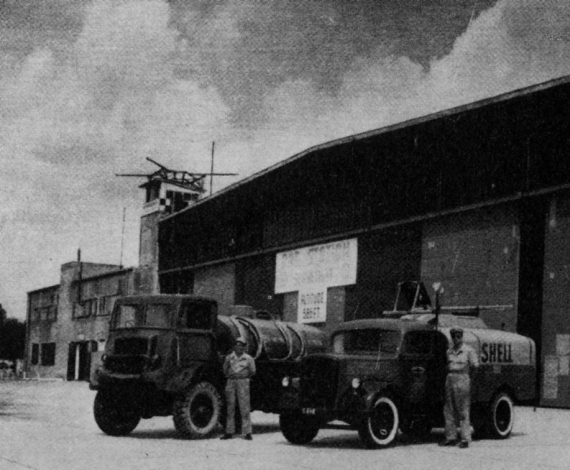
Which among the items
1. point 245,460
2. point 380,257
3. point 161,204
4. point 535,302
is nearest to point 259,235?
point 380,257

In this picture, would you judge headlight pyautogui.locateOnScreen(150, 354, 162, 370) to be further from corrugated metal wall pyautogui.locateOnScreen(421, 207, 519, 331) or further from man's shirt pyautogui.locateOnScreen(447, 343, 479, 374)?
corrugated metal wall pyautogui.locateOnScreen(421, 207, 519, 331)

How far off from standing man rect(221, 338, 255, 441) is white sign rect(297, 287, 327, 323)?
57.0 ft

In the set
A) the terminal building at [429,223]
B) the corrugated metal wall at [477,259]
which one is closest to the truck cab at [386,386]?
the terminal building at [429,223]

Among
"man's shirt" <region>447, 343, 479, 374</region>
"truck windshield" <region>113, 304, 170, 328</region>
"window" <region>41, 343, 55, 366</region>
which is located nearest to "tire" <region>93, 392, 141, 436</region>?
"truck windshield" <region>113, 304, 170, 328</region>

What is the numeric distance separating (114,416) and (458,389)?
593 cm

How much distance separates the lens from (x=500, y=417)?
15.1 meters

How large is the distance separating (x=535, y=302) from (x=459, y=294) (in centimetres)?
278

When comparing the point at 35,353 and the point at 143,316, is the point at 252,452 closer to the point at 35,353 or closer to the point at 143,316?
the point at 143,316

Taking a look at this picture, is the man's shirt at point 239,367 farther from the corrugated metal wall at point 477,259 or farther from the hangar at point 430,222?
the corrugated metal wall at point 477,259

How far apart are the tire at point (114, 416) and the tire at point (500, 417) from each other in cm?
596

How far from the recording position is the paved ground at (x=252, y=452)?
36.0 ft

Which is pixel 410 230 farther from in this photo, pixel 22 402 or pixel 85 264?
pixel 85 264

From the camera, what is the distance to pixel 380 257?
2931cm

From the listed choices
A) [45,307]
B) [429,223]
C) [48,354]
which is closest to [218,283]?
[429,223]
